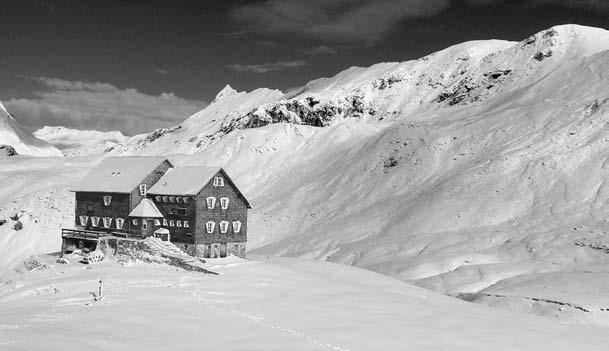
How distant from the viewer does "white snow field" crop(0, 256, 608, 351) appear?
2288 centimetres

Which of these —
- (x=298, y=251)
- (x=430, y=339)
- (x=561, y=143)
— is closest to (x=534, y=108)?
(x=561, y=143)

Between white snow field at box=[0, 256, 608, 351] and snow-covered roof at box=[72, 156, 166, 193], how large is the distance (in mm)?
18998

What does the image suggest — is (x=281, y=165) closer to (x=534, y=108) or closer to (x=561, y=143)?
(x=534, y=108)

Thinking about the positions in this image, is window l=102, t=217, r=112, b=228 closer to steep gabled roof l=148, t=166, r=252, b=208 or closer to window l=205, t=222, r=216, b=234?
steep gabled roof l=148, t=166, r=252, b=208

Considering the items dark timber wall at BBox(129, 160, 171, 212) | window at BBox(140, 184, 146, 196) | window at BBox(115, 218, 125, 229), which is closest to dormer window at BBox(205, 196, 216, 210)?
dark timber wall at BBox(129, 160, 171, 212)

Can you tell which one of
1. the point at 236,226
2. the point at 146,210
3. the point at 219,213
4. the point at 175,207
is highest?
the point at 175,207

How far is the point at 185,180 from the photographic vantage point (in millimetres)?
60375

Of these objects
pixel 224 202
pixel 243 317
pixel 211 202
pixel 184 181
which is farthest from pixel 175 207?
pixel 243 317

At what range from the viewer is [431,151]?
105 meters

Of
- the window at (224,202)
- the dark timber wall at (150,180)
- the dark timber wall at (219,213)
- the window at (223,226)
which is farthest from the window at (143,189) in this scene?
the window at (223,226)

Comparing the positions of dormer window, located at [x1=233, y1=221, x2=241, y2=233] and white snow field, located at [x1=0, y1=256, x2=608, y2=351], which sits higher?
dormer window, located at [x1=233, y1=221, x2=241, y2=233]

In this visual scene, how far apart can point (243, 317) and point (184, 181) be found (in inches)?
→ 1337

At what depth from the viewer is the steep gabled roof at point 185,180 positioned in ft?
193

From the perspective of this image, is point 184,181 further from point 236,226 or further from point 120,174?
point 120,174
